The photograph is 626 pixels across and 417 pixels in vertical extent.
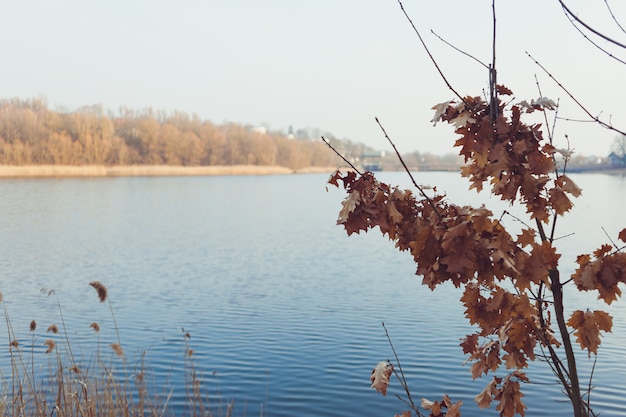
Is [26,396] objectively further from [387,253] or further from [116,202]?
[116,202]

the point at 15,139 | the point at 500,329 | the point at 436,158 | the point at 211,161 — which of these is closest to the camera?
the point at 500,329

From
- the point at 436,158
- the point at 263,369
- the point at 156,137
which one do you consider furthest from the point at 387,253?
the point at 436,158

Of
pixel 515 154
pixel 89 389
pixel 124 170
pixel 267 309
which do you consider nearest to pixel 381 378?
pixel 515 154

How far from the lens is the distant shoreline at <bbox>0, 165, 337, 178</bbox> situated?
61.8m

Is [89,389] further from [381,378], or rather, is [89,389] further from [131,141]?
[131,141]

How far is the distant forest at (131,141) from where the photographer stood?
6881 cm

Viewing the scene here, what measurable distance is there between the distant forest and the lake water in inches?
1813

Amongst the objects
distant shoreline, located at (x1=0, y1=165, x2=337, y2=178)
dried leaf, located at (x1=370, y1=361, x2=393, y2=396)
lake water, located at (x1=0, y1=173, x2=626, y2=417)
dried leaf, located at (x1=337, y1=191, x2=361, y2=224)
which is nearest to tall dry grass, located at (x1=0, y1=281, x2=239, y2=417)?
lake water, located at (x1=0, y1=173, x2=626, y2=417)

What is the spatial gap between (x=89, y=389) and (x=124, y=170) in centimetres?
6572

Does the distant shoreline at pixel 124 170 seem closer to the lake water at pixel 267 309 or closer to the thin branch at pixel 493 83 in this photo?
the lake water at pixel 267 309

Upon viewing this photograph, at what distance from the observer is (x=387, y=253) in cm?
1956

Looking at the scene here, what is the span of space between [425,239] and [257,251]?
17710 millimetres

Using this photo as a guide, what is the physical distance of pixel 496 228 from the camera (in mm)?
2268

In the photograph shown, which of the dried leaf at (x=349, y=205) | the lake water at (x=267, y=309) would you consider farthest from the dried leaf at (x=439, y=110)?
the lake water at (x=267, y=309)
